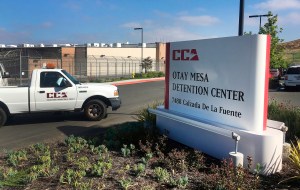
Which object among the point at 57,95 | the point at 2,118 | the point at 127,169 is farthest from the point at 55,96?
the point at 127,169

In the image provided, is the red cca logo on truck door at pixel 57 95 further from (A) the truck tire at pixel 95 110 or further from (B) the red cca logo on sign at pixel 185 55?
(B) the red cca logo on sign at pixel 185 55

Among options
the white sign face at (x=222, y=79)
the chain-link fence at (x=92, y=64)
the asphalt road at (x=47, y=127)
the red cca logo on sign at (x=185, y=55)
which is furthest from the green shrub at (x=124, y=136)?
the chain-link fence at (x=92, y=64)

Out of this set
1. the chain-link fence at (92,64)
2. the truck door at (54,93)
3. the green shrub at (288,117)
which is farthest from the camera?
the chain-link fence at (92,64)

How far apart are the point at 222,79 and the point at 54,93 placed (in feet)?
22.6

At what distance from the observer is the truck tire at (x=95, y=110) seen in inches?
480

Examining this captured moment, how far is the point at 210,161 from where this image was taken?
246 inches

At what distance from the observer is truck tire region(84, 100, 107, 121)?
12180mm

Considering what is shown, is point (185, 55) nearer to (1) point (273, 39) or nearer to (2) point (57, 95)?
(2) point (57, 95)

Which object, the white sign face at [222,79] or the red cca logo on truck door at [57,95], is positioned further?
the red cca logo on truck door at [57,95]

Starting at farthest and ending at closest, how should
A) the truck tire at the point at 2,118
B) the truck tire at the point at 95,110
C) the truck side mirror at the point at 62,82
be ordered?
the truck tire at the point at 95,110 → the truck side mirror at the point at 62,82 → the truck tire at the point at 2,118

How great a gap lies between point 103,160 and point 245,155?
230 cm

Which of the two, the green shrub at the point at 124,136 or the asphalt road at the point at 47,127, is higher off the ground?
the green shrub at the point at 124,136

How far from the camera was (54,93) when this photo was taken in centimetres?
1176

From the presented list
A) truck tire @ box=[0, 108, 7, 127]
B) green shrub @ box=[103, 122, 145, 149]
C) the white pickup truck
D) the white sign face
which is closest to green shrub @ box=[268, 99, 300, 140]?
the white sign face
